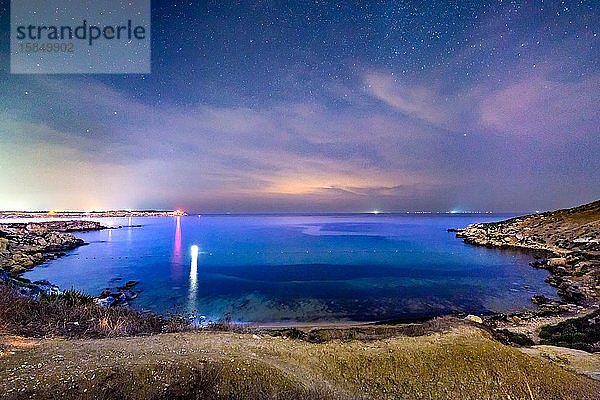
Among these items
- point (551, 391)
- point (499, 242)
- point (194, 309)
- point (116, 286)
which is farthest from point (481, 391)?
point (499, 242)

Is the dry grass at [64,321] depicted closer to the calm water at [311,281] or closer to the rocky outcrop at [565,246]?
the calm water at [311,281]

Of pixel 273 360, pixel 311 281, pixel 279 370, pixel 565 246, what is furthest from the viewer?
pixel 565 246

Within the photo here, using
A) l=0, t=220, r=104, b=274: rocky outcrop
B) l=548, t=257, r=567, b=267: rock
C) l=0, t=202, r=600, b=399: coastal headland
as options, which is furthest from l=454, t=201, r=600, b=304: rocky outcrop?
l=0, t=220, r=104, b=274: rocky outcrop

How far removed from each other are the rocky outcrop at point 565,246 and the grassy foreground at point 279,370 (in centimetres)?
1671

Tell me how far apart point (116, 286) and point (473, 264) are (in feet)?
130

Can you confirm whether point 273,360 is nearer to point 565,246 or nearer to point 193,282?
point 193,282

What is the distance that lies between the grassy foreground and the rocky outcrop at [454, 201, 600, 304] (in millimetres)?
16709

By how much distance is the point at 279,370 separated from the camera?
25.7 feet

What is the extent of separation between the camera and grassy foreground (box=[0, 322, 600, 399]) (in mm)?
6715

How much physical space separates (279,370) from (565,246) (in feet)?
174

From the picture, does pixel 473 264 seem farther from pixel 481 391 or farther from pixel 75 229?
pixel 75 229

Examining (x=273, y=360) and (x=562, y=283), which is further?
(x=562, y=283)

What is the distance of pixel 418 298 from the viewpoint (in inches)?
901

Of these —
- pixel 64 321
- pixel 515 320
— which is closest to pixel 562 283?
pixel 515 320
